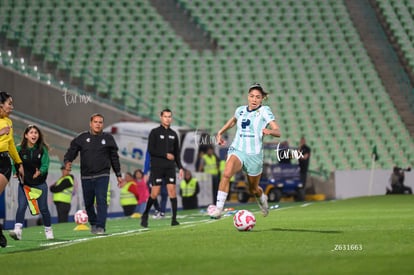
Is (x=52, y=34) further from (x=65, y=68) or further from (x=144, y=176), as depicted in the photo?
(x=144, y=176)

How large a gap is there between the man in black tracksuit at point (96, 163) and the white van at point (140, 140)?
16603 millimetres

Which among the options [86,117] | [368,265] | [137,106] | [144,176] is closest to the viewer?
[368,265]

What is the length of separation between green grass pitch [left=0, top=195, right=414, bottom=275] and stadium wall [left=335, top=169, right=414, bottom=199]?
22189mm

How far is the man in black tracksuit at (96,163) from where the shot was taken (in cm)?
1680

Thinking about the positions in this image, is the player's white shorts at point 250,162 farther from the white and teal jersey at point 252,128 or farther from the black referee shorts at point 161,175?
the black referee shorts at point 161,175

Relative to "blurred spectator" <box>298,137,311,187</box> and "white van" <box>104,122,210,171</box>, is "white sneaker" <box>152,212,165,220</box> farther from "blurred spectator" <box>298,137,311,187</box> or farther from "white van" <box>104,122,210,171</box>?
"blurred spectator" <box>298,137,311,187</box>

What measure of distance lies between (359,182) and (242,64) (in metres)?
7.84

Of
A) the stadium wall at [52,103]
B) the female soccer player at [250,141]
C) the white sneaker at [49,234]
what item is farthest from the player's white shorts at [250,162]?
the stadium wall at [52,103]

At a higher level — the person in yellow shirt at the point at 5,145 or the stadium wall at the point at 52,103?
the stadium wall at the point at 52,103

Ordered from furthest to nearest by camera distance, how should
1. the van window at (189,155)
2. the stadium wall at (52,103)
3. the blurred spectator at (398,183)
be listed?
1. the blurred spectator at (398,183)
2. the van window at (189,155)
3. the stadium wall at (52,103)

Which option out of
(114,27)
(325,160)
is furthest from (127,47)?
(325,160)

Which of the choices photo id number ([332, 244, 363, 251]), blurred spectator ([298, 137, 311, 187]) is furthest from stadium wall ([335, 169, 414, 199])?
photo id number ([332, 244, 363, 251])

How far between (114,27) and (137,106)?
5.15 m

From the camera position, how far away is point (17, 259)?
11633mm
